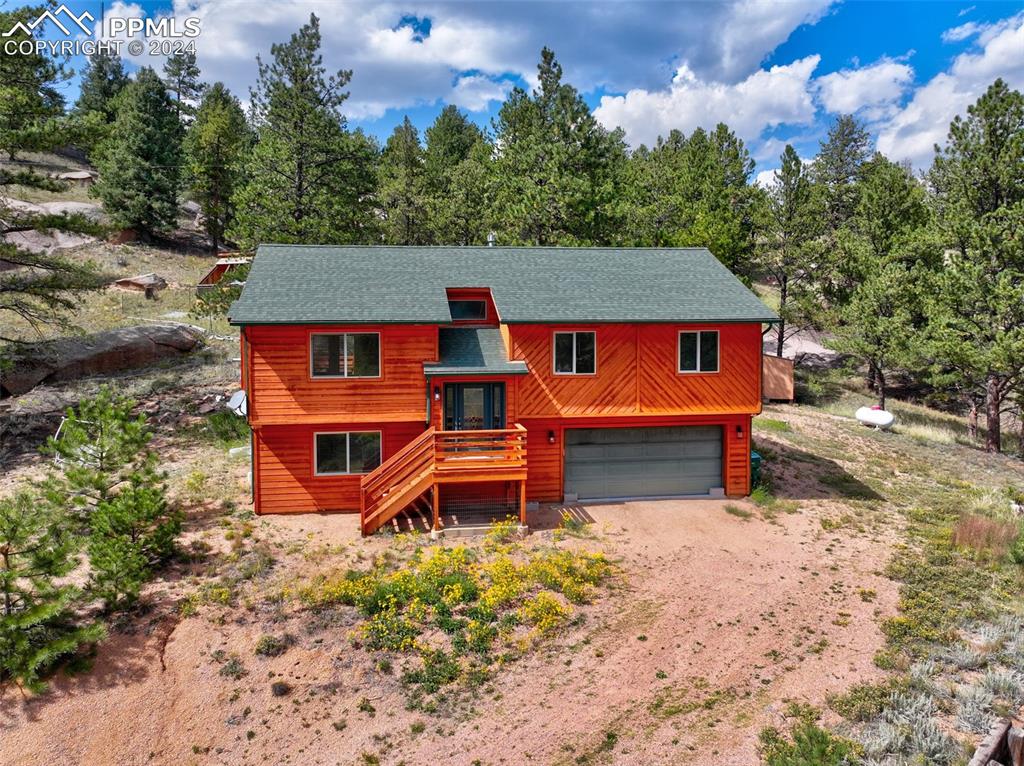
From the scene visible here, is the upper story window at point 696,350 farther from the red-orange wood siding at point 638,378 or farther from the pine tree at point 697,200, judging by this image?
the pine tree at point 697,200

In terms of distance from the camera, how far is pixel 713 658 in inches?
454

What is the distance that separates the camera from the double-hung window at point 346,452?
17.7 metres

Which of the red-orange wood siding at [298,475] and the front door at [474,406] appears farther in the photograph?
the front door at [474,406]

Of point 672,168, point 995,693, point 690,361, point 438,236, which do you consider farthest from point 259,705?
point 672,168

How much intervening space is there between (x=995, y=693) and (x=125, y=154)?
176 ft

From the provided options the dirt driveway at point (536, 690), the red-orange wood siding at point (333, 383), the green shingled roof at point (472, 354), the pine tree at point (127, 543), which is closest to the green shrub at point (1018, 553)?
the dirt driveway at point (536, 690)

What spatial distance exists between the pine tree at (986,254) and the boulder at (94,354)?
33.5 meters

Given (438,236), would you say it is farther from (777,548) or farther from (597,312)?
(777,548)

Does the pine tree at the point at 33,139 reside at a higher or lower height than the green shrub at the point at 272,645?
higher

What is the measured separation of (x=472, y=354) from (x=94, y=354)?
19546 millimetres

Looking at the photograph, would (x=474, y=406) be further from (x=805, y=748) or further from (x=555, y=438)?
(x=805, y=748)

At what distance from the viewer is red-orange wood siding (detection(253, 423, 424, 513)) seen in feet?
56.9

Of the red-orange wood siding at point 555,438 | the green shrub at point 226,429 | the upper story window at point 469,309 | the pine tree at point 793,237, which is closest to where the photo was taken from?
the red-orange wood siding at point 555,438

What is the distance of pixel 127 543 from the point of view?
506 inches
